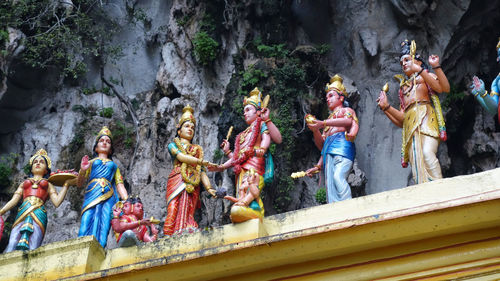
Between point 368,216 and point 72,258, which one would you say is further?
point 72,258

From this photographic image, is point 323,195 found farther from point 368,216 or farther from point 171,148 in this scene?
point 368,216

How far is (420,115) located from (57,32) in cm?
839

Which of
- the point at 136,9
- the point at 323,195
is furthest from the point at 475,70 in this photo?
the point at 136,9

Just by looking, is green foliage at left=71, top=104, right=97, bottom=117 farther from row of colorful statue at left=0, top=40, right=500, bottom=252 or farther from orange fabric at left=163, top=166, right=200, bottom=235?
orange fabric at left=163, top=166, right=200, bottom=235

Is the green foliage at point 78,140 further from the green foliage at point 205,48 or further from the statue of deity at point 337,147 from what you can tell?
the statue of deity at point 337,147

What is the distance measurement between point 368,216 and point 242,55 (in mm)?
7770

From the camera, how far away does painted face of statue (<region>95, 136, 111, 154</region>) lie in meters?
8.91

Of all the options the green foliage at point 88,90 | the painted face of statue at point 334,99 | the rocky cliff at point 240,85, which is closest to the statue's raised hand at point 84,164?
the painted face of statue at point 334,99

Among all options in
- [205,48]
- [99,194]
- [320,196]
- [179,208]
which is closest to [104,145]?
[99,194]

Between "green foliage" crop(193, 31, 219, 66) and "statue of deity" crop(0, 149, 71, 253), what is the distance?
196 inches

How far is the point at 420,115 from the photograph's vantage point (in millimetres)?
7375

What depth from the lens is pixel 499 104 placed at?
6.76 meters

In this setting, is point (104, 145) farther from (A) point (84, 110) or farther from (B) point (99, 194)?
(A) point (84, 110)

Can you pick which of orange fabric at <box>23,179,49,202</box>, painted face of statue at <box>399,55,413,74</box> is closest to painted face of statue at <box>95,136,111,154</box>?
orange fabric at <box>23,179,49,202</box>
